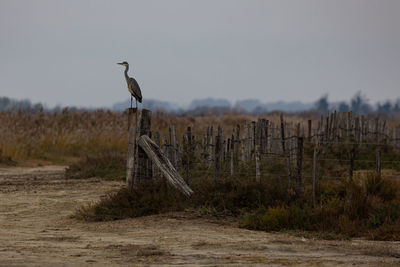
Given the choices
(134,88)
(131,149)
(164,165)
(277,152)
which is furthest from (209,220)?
(277,152)

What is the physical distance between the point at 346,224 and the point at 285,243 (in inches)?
64.7

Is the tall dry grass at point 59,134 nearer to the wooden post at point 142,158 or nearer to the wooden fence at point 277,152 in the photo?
the wooden fence at point 277,152

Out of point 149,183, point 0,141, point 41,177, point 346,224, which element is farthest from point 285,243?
point 0,141

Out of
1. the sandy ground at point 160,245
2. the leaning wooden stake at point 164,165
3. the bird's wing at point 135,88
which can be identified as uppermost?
the bird's wing at point 135,88

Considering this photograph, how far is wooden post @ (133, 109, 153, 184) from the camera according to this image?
12.1 m

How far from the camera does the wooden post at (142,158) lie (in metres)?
12.1

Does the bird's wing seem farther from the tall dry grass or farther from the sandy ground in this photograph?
the tall dry grass

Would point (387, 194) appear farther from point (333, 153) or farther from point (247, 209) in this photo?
point (333, 153)

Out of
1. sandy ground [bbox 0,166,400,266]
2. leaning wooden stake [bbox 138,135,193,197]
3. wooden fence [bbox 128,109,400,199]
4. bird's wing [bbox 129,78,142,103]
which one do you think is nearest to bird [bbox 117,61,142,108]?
bird's wing [bbox 129,78,142,103]

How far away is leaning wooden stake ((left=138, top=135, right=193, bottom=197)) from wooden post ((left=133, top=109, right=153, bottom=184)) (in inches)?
9.4

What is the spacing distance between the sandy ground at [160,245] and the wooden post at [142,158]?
53.3 inches

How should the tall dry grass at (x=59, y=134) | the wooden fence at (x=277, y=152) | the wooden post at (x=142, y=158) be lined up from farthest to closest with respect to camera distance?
1. the tall dry grass at (x=59, y=134)
2. the wooden fence at (x=277, y=152)
3. the wooden post at (x=142, y=158)

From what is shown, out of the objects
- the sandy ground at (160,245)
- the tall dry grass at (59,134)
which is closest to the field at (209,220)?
the sandy ground at (160,245)

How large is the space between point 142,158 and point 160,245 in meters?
3.74
